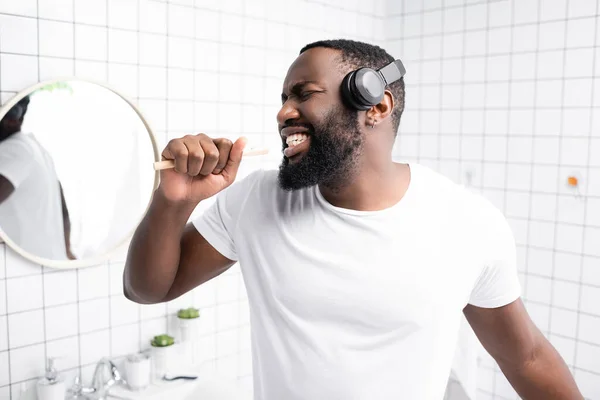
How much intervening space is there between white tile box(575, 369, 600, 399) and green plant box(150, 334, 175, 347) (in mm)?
1631

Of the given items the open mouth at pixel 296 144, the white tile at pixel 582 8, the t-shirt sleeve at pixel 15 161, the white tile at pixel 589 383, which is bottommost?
the white tile at pixel 589 383

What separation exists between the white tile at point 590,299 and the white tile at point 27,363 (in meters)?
2.03

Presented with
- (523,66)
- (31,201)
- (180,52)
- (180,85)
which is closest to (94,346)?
(31,201)

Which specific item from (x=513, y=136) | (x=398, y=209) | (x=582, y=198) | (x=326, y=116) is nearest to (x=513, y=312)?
(x=398, y=209)

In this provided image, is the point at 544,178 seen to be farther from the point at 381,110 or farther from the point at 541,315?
the point at 381,110

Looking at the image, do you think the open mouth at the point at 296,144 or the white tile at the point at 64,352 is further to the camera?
the white tile at the point at 64,352

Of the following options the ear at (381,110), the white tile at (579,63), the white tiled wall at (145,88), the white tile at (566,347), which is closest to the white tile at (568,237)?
the white tile at (566,347)

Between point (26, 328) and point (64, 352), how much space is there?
161 mm

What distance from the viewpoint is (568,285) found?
235cm

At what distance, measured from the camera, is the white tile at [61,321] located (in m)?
1.90

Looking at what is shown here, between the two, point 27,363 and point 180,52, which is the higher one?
point 180,52

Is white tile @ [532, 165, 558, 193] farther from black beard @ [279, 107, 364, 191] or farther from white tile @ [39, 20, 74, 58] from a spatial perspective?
white tile @ [39, 20, 74, 58]

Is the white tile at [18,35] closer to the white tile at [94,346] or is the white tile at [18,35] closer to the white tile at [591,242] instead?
the white tile at [94,346]

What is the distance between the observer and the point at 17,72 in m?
1.76
